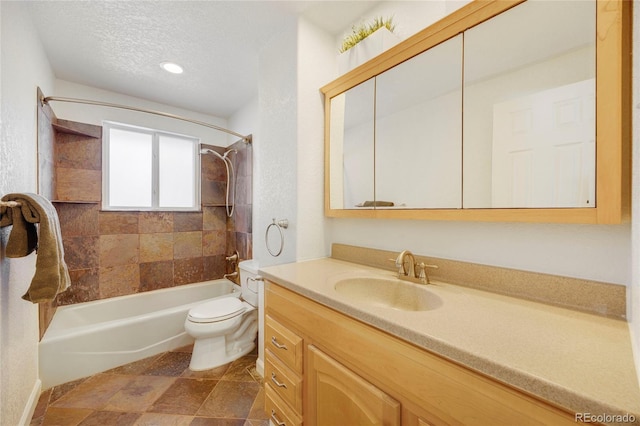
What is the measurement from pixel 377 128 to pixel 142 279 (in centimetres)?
280

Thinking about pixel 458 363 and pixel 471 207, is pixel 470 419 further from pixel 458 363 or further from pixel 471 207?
pixel 471 207

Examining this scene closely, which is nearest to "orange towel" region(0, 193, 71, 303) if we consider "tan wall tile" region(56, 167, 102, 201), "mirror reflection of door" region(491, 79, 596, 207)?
"tan wall tile" region(56, 167, 102, 201)

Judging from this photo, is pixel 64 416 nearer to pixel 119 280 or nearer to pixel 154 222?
pixel 119 280

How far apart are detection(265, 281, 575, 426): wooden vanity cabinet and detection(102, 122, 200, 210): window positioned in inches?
92.4

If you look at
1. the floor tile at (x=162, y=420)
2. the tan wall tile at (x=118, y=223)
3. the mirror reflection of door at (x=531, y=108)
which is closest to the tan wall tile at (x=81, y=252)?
the tan wall tile at (x=118, y=223)

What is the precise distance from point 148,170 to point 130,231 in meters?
0.72

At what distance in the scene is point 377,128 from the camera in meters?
1.38

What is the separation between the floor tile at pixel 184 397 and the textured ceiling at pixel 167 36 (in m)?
2.49

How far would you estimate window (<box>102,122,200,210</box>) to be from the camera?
2.52 metres

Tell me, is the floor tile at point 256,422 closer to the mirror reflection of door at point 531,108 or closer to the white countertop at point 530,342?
the white countertop at point 530,342

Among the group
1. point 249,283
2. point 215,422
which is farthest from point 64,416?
point 249,283

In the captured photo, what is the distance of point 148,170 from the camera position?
275cm

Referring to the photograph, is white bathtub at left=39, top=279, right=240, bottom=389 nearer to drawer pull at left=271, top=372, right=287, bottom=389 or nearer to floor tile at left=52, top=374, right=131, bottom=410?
floor tile at left=52, top=374, right=131, bottom=410

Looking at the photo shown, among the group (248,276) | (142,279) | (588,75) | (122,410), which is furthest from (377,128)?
(142,279)
